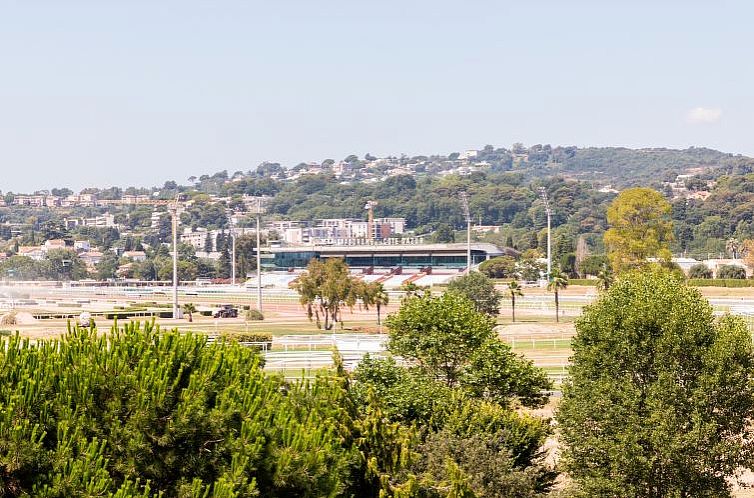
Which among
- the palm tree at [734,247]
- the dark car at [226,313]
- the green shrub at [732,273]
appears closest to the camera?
the dark car at [226,313]

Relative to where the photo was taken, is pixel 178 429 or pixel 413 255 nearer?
pixel 178 429

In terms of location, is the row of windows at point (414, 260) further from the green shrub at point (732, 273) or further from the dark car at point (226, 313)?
the dark car at point (226, 313)

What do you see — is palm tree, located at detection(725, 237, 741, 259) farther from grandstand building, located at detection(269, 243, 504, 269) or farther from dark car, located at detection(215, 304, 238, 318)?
dark car, located at detection(215, 304, 238, 318)

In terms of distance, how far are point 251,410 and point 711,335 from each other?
1354cm

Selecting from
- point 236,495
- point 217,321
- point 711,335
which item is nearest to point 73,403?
point 236,495

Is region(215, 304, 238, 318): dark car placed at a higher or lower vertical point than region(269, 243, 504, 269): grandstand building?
lower

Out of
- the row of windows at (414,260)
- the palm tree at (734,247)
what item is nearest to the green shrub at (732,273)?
the palm tree at (734,247)

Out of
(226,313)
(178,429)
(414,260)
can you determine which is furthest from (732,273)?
(178,429)

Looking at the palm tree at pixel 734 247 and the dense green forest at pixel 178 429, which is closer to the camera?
the dense green forest at pixel 178 429

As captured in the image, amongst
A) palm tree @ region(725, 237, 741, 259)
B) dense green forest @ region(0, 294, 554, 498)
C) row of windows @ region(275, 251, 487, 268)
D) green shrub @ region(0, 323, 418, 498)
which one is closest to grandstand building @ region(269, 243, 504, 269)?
row of windows @ region(275, 251, 487, 268)

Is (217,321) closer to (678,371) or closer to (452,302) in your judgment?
(452,302)

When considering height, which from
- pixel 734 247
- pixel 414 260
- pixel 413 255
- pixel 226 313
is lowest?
pixel 226 313

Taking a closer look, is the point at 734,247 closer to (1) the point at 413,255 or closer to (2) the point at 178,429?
(1) the point at 413,255

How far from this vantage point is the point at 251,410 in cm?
1925
